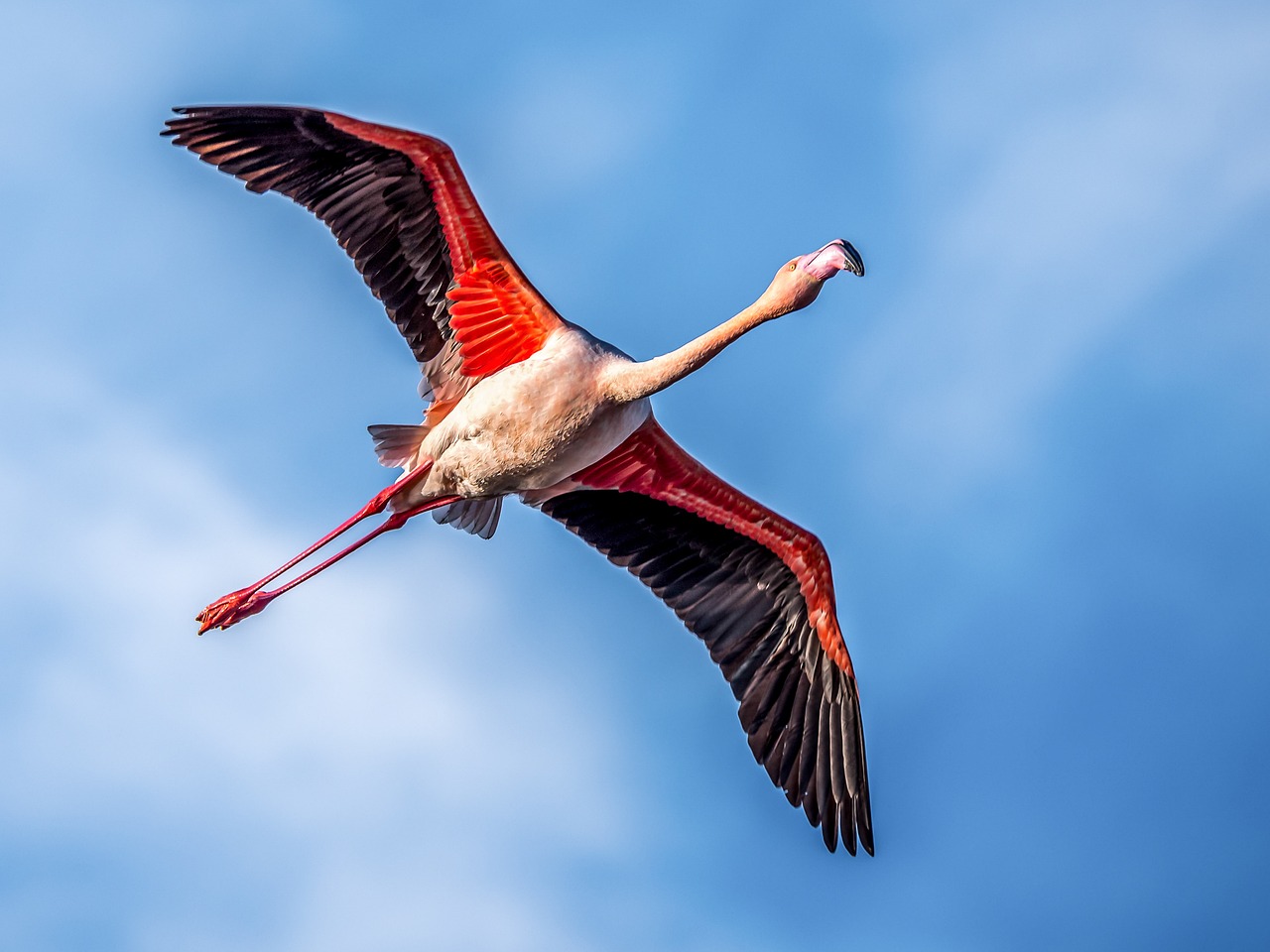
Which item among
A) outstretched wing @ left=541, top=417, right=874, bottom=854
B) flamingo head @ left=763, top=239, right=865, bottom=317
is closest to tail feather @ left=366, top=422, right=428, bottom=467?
outstretched wing @ left=541, top=417, right=874, bottom=854

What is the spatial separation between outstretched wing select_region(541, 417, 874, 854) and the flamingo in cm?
2

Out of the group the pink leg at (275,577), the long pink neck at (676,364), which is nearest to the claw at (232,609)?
the pink leg at (275,577)

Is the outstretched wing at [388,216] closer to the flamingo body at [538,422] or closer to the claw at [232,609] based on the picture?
the flamingo body at [538,422]

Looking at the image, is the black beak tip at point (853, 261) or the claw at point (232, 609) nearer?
the black beak tip at point (853, 261)

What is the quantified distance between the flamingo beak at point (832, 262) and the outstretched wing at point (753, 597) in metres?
2.82

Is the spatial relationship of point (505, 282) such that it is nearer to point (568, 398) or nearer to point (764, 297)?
point (568, 398)

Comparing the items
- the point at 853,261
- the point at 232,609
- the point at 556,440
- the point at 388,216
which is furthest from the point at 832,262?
the point at 232,609

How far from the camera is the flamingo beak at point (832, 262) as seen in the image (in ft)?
44.4

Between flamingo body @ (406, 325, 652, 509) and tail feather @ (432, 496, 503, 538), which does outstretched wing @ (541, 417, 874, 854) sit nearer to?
tail feather @ (432, 496, 503, 538)

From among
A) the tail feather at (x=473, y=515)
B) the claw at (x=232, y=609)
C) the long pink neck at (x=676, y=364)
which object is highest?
the long pink neck at (x=676, y=364)

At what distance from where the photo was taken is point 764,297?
47.0 feet

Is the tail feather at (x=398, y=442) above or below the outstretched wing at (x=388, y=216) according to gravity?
below

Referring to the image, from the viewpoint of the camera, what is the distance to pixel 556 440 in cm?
1507

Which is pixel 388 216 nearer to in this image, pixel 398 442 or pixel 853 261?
pixel 398 442
